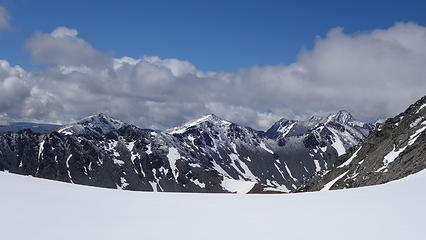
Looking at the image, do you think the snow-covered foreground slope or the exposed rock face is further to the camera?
the exposed rock face

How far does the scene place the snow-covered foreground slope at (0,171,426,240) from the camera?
9664mm

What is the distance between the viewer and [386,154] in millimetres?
87188

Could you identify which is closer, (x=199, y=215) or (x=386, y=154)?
(x=199, y=215)

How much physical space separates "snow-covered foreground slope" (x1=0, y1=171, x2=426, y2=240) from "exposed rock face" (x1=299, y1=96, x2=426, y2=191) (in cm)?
5089

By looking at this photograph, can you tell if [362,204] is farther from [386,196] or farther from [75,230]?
[75,230]

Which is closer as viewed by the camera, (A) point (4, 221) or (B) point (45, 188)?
(A) point (4, 221)

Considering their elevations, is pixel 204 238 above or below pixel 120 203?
below

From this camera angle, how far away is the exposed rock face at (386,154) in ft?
226

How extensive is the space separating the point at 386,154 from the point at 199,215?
282 ft

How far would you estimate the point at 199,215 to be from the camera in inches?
457

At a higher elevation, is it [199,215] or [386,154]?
[386,154]

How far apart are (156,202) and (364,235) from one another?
6.95 meters

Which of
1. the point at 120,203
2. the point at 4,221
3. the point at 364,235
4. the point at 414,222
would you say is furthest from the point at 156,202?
the point at 414,222

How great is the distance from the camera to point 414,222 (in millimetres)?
10141
